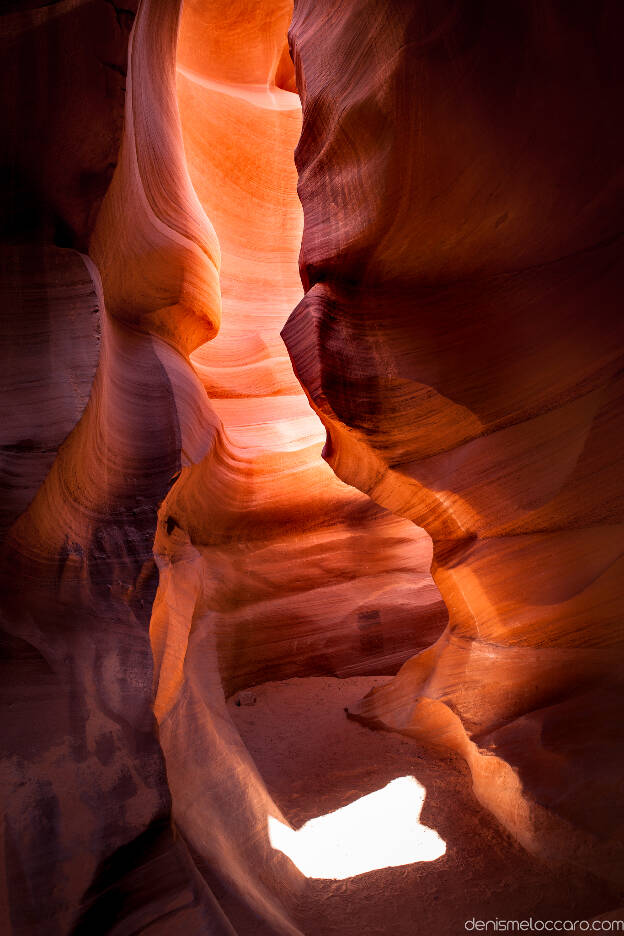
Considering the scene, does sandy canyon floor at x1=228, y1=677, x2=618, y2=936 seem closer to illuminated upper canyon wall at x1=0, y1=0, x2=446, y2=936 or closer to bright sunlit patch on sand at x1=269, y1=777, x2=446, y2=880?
bright sunlit patch on sand at x1=269, y1=777, x2=446, y2=880

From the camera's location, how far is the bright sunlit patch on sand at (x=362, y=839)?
155 inches

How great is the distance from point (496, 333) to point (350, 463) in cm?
153

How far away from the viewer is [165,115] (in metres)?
5.04

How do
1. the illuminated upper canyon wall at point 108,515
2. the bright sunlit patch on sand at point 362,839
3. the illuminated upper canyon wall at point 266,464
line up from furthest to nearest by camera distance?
1. the illuminated upper canyon wall at point 266,464
2. the bright sunlit patch on sand at point 362,839
3. the illuminated upper canyon wall at point 108,515

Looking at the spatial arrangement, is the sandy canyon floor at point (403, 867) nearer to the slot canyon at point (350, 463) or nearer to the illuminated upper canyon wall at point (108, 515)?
the slot canyon at point (350, 463)

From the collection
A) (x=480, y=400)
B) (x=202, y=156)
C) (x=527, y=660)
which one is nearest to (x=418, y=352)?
(x=480, y=400)

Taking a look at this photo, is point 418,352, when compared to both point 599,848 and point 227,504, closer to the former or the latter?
point 227,504

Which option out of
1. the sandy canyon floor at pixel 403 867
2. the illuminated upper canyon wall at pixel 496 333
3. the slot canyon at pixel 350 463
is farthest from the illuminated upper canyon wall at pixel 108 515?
the illuminated upper canyon wall at pixel 496 333

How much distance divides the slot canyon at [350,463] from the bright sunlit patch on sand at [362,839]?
2 centimetres

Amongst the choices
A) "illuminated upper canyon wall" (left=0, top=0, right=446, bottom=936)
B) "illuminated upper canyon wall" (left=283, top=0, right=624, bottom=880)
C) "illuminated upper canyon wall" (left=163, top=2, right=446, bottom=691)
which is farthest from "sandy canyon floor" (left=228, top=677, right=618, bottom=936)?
"illuminated upper canyon wall" (left=163, top=2, right=446, bottom=691)

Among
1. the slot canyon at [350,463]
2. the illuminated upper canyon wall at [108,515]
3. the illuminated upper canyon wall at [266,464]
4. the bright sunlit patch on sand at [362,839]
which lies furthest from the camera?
the illuminated upper canyon wall at [266,464]

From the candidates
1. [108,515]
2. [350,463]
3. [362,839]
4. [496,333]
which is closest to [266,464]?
[350,463]

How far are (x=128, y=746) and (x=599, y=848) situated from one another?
2769 mm

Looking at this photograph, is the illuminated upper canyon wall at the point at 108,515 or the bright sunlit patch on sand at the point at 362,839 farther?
the bright sunlit patch on sand at the point at 362,839
